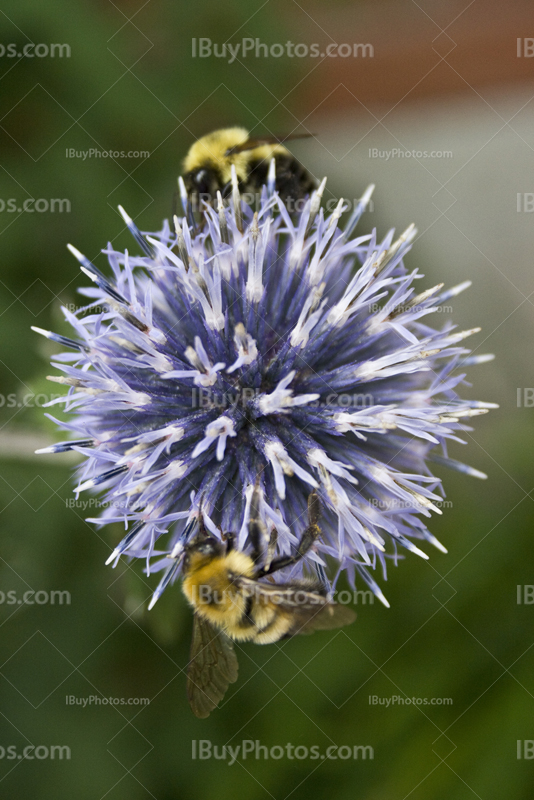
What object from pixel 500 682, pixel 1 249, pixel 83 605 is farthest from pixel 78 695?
pixel 1 249

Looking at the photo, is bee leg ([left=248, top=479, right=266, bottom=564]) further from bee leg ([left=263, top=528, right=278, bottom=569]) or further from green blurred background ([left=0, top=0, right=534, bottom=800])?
green blurred background ([left=0, top=0, right=534, bottom=800])

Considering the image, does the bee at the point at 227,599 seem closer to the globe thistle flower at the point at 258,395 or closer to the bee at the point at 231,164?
the globe thistle flower at the point at 258,395

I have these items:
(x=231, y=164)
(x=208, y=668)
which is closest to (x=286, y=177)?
(x=231, y=164)

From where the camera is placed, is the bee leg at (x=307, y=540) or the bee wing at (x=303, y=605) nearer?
the bee wing at (x=303, y=605)

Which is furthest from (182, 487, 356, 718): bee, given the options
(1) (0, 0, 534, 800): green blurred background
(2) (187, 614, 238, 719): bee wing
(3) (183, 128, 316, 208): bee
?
(3) (183, 128, 316, 208): bee

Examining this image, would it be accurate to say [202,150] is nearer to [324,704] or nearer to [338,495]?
[338,495]

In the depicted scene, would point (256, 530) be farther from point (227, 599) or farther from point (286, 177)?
point (286, 177)

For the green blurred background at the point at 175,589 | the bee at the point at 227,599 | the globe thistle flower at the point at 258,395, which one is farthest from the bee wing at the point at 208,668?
the green blurred background at the point at 175,589
